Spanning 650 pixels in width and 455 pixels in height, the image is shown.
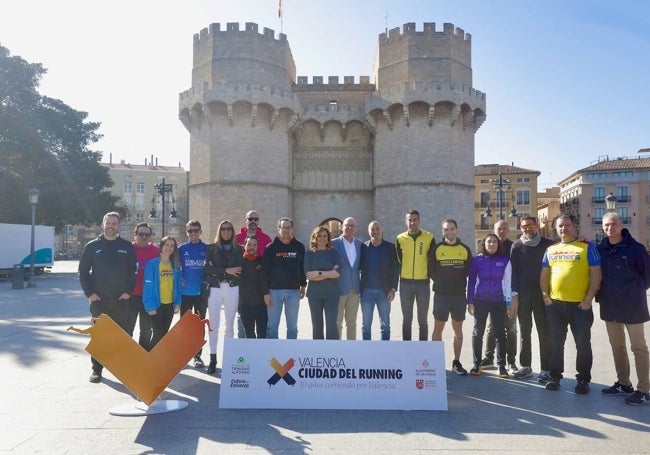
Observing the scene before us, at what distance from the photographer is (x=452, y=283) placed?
6.15 m

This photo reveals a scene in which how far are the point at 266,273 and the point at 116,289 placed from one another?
182 cm

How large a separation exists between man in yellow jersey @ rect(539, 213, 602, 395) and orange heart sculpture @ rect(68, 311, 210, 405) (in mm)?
4027

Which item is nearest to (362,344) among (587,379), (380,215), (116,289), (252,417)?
(252,417)

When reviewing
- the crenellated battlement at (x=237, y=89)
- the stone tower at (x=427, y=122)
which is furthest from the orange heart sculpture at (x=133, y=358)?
the stone tower at (x=427, y=122)

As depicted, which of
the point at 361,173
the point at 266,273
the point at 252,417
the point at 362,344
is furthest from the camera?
the point at 361,173

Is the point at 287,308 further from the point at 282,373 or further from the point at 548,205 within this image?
the point at 548,205

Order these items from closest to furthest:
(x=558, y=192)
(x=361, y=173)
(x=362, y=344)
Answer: (x=362, y=344)
(x=361, y=173)
(x=558, y=192)

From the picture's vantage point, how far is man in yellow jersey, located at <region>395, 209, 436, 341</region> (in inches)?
250

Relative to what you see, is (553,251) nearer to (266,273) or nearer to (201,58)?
(266,273)

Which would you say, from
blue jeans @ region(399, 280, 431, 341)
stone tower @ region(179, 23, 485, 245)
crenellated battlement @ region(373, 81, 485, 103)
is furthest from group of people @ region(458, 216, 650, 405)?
crenellated battlement @ region(373, 81, 485, 103)

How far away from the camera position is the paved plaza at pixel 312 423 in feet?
12.5

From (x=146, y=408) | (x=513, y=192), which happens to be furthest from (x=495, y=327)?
(x=513, y=192)

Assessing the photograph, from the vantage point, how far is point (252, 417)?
4.48 metres

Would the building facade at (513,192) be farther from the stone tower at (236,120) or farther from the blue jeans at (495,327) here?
the blue jeans at (495,327)
